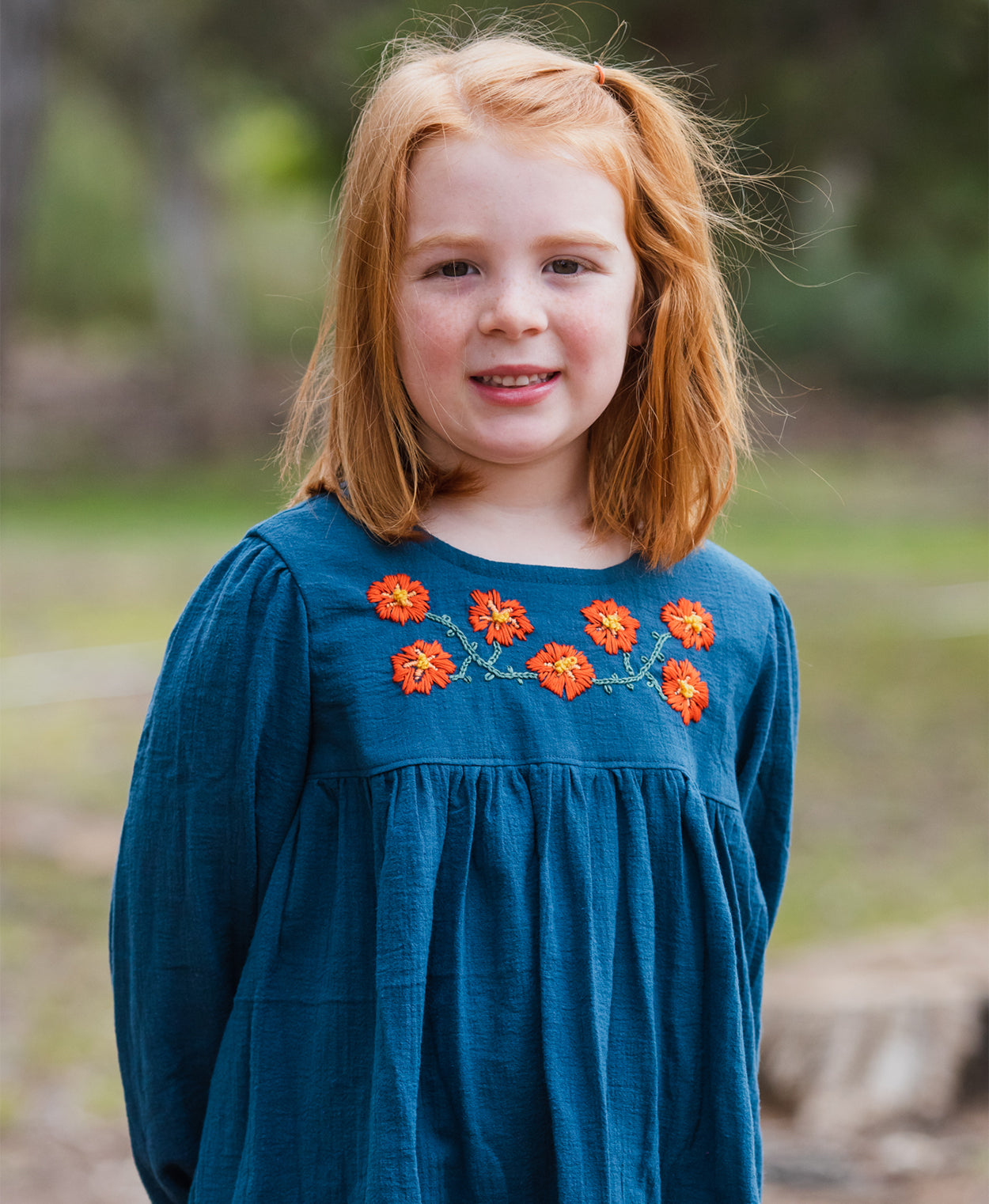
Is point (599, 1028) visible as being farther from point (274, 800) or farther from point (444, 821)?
point (274, 800)

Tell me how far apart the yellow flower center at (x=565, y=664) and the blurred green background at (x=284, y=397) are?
0.65 meters

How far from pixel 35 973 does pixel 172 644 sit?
250cm

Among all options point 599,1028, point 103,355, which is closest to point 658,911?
point 599,1028

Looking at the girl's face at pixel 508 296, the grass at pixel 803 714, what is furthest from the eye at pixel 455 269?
the grass at pixel 803 714

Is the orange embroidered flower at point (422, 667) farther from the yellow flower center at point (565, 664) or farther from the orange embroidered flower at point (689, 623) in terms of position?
the orange embroidered flower at point (689, 623)

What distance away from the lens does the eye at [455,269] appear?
4.33 feet

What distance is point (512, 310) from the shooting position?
1.28 metres

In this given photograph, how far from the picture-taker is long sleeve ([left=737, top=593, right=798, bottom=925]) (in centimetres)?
152

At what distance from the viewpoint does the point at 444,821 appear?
127 cm

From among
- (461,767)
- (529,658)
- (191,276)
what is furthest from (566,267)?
(191,276)

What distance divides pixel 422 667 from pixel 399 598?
0.07 meters

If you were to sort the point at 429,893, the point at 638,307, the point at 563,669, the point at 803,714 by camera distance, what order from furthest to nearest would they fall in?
the point at 803,714 < the point at 638,307 < the point at 563,669 < the point at 429,893

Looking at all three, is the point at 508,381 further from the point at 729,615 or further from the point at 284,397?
the point at 284,397

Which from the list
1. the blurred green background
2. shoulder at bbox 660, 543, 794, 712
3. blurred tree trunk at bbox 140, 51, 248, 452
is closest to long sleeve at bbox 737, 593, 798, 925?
shoulder at bbox 660, 543, 794, 712
